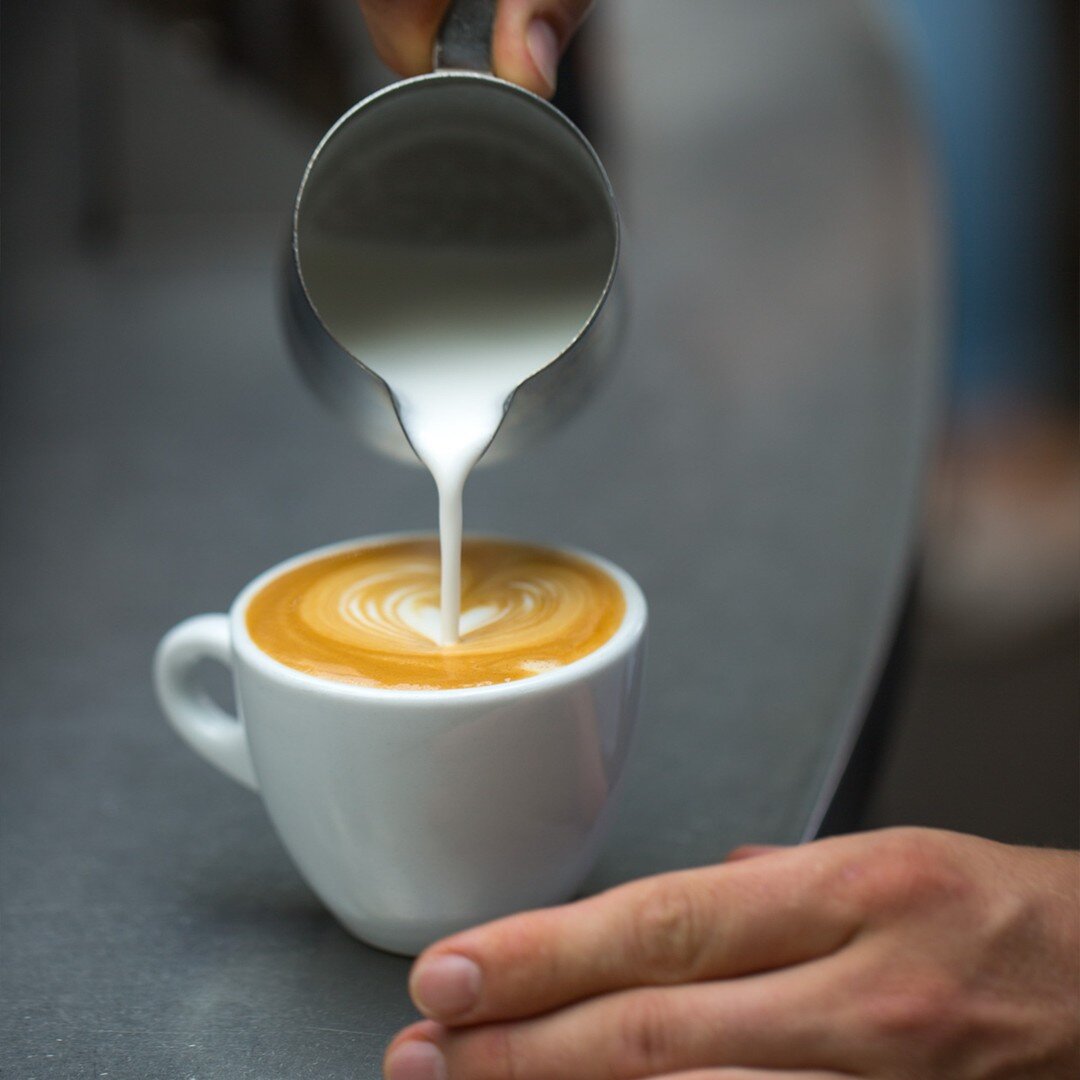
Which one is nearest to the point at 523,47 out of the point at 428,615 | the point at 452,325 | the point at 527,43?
the point at 527,43

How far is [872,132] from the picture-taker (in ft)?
7.50

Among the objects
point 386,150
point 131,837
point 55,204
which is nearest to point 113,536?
point 131,837

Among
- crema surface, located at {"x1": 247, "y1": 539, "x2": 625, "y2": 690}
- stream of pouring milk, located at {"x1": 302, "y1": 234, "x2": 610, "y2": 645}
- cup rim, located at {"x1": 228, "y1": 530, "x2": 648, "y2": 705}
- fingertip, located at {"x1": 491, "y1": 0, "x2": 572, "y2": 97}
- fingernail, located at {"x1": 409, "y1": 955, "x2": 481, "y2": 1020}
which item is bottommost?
fingernail, located at {"x1": 409, "y1": 955, "x2": 481, "y2": 1020}

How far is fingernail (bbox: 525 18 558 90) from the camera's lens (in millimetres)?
785

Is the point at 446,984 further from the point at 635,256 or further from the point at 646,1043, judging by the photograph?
the point at 635,256

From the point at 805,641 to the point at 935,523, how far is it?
10.6 inches

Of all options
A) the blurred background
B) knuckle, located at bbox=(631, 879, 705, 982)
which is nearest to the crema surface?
knuckle, located at bbox=(631, 879, 705, 982)

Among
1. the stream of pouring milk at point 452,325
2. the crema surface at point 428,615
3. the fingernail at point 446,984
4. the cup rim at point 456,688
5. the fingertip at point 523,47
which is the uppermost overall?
the fingertip at point 523,47

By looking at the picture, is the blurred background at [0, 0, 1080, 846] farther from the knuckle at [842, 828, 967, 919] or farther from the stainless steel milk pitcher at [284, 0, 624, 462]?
the stainless steel milk pitcher at [284, 0, 624, 462]

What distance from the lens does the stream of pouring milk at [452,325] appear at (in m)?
0.74

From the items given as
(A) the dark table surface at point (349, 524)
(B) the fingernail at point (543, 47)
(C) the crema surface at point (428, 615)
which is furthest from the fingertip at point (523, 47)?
(A) the dark table surface at point (349, 524)

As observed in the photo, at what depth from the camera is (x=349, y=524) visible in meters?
1.30

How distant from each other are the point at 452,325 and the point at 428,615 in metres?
0.17

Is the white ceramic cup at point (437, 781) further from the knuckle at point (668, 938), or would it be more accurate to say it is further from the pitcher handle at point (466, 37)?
the pitcher handle at point (466, 37)
